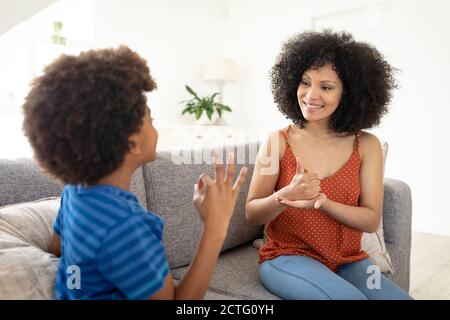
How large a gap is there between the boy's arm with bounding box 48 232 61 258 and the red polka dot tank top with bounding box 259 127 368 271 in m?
0.63

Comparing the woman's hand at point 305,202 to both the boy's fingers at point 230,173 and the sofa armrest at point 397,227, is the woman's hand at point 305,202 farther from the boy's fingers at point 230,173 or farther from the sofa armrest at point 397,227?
the sofa armrest at point 397,227

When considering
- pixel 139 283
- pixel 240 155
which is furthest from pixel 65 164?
pixel 240 155

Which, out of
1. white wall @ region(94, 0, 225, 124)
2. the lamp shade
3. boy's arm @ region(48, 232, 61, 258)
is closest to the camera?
boy's arm @ region(48, 232, 61, 258)

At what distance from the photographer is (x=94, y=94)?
0.69m

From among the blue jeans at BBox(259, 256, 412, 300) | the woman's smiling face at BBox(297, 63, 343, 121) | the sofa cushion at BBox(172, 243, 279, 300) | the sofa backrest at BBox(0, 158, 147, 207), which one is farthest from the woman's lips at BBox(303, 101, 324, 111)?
the sofa backrest at BBox(0, 158, 147, 207)

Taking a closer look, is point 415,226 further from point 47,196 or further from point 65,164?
point 65,164

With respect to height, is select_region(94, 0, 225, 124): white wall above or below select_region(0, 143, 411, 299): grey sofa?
above

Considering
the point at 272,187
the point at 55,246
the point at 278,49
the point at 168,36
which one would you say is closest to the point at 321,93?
the point at 272,187

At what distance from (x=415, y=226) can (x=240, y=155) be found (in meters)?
2.54

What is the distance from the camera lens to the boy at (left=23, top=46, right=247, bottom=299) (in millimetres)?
684

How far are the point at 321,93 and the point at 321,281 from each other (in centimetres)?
61

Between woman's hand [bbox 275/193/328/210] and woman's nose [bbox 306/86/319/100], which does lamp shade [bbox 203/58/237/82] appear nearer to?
woman's nose [bbox 306/86/319/100]

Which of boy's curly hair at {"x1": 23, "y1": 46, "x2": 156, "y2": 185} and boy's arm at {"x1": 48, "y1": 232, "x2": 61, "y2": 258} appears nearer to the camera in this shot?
boy's curly hair at {"x1": 23, "y1": 46, "x2": 156, "y2": 185}
